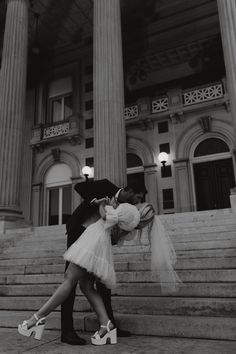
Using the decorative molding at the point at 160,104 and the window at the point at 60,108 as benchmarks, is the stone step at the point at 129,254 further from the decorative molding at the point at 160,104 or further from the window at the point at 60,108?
the window at the point at 60,108

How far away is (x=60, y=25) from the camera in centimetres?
2008

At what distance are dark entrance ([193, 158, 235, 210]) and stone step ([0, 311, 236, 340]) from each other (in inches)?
480

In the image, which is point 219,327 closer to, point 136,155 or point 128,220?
point 128,220

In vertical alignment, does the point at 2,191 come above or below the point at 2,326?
above

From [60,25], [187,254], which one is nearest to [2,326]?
[187,254]

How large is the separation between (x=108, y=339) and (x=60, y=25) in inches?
783

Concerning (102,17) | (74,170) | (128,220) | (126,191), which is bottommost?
(128,220)

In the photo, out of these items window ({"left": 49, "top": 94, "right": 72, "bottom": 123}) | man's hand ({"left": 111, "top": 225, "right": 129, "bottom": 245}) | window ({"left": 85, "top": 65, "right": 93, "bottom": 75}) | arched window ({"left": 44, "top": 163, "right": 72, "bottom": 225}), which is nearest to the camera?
man's hand ({"left": 111, "top": 225, "right": 129, "bottom": 245})

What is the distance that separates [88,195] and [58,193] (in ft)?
52.3

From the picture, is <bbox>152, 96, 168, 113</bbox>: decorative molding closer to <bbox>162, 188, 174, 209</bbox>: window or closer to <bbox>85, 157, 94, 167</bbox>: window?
<bbox>162, 188, 174, 209</bbox>: window

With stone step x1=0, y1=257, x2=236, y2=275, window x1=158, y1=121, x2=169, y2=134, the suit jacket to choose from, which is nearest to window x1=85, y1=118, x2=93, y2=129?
window x1=158, y1=121, x2=169, y2=134

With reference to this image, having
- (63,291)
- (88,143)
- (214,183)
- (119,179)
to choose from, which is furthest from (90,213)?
(88,143)

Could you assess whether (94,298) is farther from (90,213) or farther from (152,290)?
(152,290)

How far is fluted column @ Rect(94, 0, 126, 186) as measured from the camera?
10.2 meters
